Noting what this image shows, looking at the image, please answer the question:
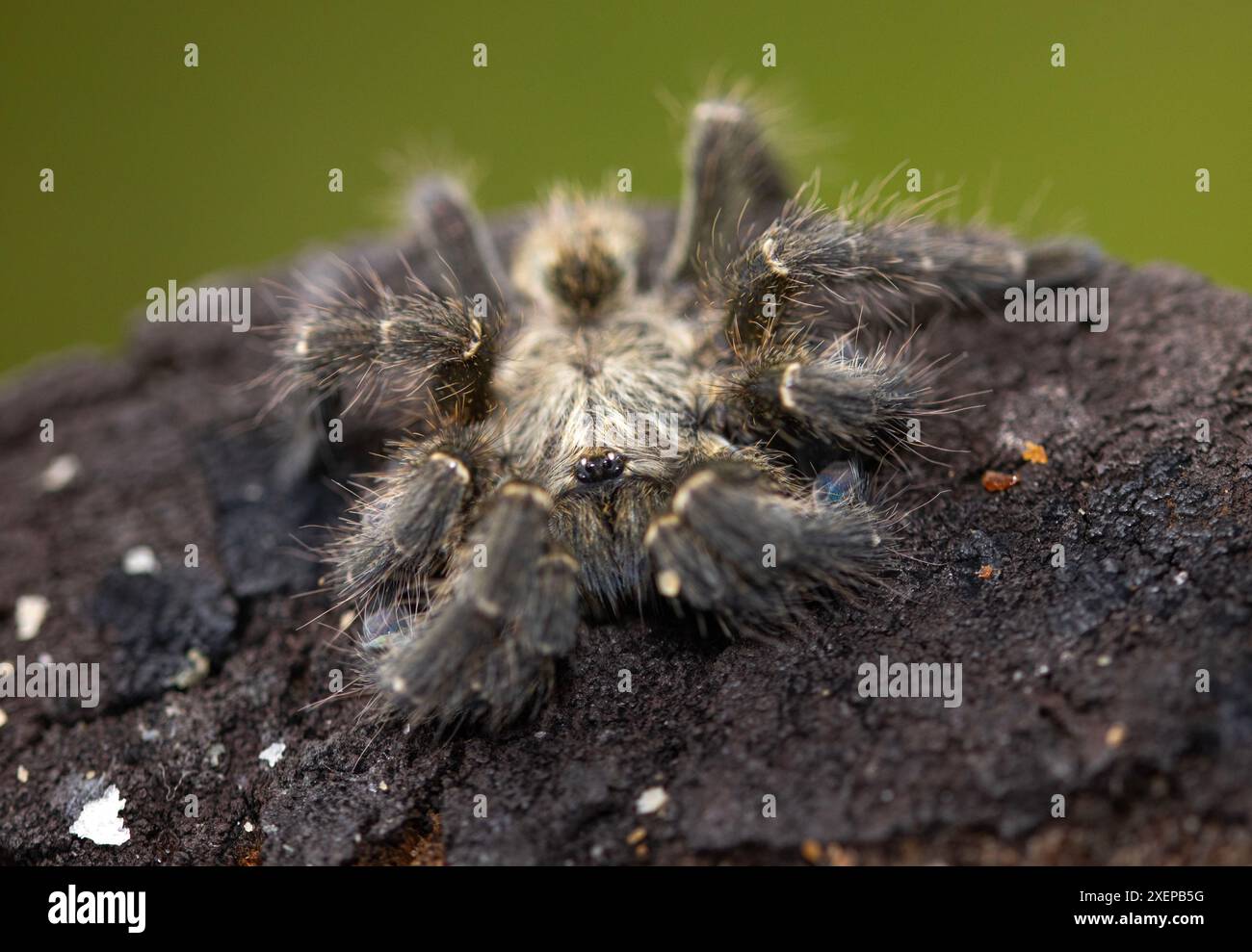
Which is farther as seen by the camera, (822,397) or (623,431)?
(623,431)

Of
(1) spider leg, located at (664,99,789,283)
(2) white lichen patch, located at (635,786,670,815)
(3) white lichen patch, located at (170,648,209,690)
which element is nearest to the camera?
(2) white lichen patch, located at (635,786,670,815)

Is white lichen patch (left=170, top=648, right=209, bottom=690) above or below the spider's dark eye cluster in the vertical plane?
below

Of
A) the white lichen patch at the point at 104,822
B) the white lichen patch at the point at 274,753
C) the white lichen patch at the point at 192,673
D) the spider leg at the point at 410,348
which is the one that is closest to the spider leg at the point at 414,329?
the spider leg at the point at 410,348

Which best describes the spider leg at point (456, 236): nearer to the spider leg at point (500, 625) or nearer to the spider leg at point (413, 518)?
the spider leg at point (413, 518)

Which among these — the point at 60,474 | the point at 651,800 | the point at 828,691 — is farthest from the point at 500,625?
the point at 60,474

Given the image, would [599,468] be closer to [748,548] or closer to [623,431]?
[623,431]

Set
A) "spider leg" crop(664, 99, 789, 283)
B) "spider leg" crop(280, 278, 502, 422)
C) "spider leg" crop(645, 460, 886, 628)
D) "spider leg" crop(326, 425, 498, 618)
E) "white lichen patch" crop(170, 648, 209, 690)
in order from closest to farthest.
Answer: "spider leg" crop(645, 460, 886, 628) < "spider leg" crop(326, 425, 498, 618) < "spider leg" crop(280, 278, 502, 422) < "white lichen patch" crop(170, 648, 209, 690) < "spider leg" crop(664, 99, 789, 283)

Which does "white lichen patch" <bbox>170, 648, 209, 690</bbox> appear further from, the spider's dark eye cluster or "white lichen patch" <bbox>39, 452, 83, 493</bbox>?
the spider's dark eye cluster

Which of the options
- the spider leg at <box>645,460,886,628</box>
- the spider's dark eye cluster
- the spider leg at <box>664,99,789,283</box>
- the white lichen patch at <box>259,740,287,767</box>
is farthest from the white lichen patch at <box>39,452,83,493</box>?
the spider leg at <box>645,460,886,628</box>
